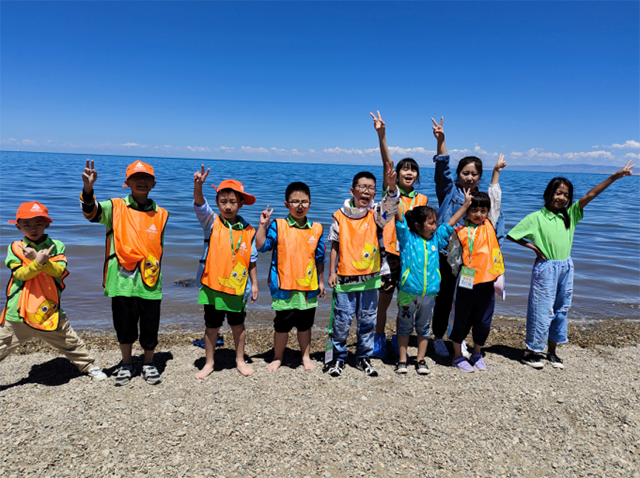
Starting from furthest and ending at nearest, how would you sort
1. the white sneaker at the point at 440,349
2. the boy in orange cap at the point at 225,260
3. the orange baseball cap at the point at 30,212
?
the white sneaker at the point at 440,349, the boy in orange cap at the point at 225,260, the orange baseball cap at the point at 30,212

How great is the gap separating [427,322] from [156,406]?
287 centimetres

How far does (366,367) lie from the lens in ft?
14.2

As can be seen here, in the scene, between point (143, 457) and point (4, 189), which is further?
point (4, 189)

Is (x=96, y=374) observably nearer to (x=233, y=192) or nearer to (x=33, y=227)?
(x=33, y=227)

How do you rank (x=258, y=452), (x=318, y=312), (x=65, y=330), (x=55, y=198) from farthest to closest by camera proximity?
(x=55, y=198) < (x=318, y=312) < (x=65, y=330) < (x=258, y=452)

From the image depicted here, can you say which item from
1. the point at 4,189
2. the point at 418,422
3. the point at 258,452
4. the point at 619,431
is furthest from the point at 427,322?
the point at 4,189

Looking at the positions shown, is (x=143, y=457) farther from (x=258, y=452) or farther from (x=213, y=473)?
(x=258, y=452)

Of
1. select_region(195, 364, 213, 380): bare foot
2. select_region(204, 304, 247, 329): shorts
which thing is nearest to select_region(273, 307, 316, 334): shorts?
select_region(204, 304, 247, 329): shorts

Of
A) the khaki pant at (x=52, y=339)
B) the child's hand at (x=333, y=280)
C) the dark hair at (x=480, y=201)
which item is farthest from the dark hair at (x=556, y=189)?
the khaki pant at (x=52, y=339)

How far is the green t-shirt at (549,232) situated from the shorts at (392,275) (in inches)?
54.3

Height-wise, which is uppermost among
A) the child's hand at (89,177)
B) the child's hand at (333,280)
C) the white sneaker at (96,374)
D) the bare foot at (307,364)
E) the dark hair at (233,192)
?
the child's hand at (89,177)

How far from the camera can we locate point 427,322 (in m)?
4.35

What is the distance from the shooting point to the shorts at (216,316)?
4125mm

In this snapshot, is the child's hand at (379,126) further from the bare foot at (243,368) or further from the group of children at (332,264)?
the bare foot at (243,368)
